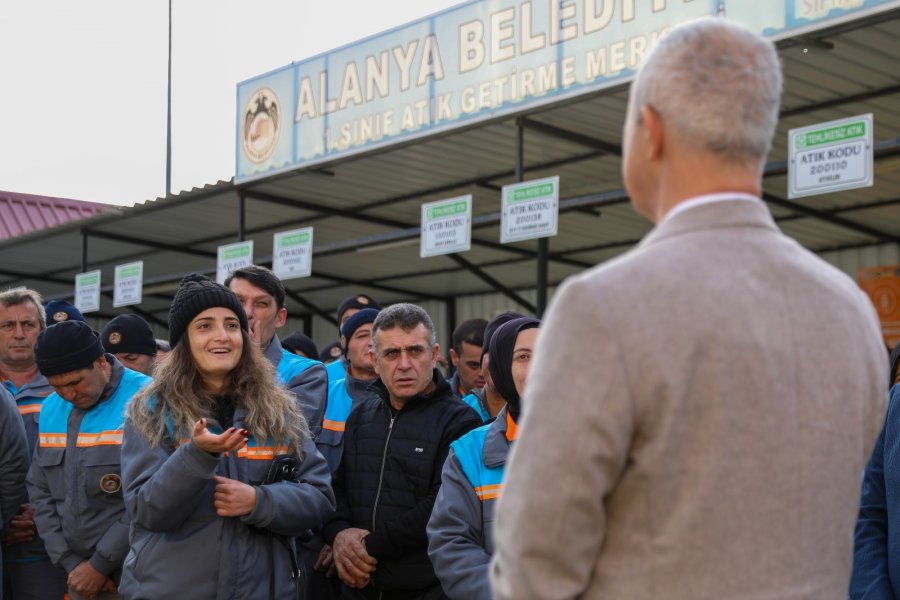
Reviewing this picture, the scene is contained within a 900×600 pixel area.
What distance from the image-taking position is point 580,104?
30.8 feet

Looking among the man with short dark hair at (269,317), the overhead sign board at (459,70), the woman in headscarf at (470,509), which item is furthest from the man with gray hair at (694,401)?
the overhead sign board at (459,70)

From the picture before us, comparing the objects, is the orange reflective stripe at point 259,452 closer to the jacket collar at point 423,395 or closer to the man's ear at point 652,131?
the jacket collar at point 423,395

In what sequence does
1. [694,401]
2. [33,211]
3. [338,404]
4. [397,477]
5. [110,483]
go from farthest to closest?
[33,211]
[338,404]
[110,483]
[397,477]
[694,401]

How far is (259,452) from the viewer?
378 centimetres

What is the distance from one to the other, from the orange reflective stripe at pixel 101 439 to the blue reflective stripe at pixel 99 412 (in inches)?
1.0

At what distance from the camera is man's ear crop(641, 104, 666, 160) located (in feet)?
5.16

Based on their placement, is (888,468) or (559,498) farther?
(888,468)

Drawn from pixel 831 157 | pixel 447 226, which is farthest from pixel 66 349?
pixel 447 226

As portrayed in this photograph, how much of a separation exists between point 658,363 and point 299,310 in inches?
834

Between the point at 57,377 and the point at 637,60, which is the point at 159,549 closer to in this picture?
the point at 57,377

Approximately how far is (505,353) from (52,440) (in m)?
2.22

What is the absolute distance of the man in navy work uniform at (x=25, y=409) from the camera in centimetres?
517

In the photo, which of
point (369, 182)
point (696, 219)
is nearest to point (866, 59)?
A: point (369, 182)

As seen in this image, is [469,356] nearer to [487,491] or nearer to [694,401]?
[487,491]
